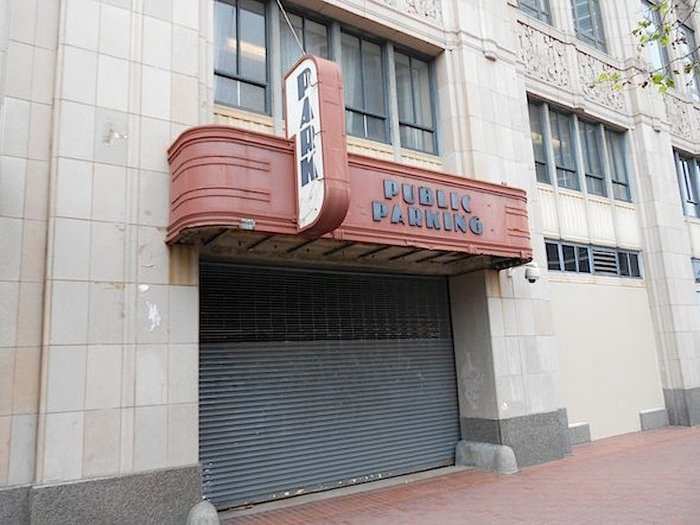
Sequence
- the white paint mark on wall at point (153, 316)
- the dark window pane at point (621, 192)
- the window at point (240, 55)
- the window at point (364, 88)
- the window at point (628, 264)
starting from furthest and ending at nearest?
the dark window pane at point (621, 192), the window at point (628, 264), the window at point (364, 88), the window at point (240, 55), the white paint mark on wall at point (153, 316)

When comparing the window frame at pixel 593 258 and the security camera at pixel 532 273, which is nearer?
the security camera at pixel 532 273

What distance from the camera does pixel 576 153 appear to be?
1512 cm

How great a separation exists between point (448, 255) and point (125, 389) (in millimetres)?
5496

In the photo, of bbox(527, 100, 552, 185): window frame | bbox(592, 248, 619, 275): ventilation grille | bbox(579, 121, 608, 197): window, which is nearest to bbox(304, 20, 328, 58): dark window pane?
bbox(527, 100, 552, 185): window frame

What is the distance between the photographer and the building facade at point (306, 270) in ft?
23.2

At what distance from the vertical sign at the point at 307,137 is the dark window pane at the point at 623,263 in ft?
36.8

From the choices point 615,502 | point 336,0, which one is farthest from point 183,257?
point 615,502

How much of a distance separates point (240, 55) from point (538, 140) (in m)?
7.92

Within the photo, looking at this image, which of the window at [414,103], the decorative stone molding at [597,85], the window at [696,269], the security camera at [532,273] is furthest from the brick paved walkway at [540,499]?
the decorative stone molding at [597,85]

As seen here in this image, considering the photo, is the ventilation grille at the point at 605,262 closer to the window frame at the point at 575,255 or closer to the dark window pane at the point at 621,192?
the window frame at the point at 575,255

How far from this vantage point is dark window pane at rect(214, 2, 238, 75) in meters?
9.55

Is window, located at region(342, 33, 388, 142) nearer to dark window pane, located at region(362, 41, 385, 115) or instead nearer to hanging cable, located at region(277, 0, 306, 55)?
dark window pane, located at region(362, 41, 385, 115)

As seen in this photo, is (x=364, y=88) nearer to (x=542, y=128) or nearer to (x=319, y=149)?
(x=319, y=149)

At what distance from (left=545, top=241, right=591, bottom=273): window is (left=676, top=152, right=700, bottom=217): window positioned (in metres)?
5.78
